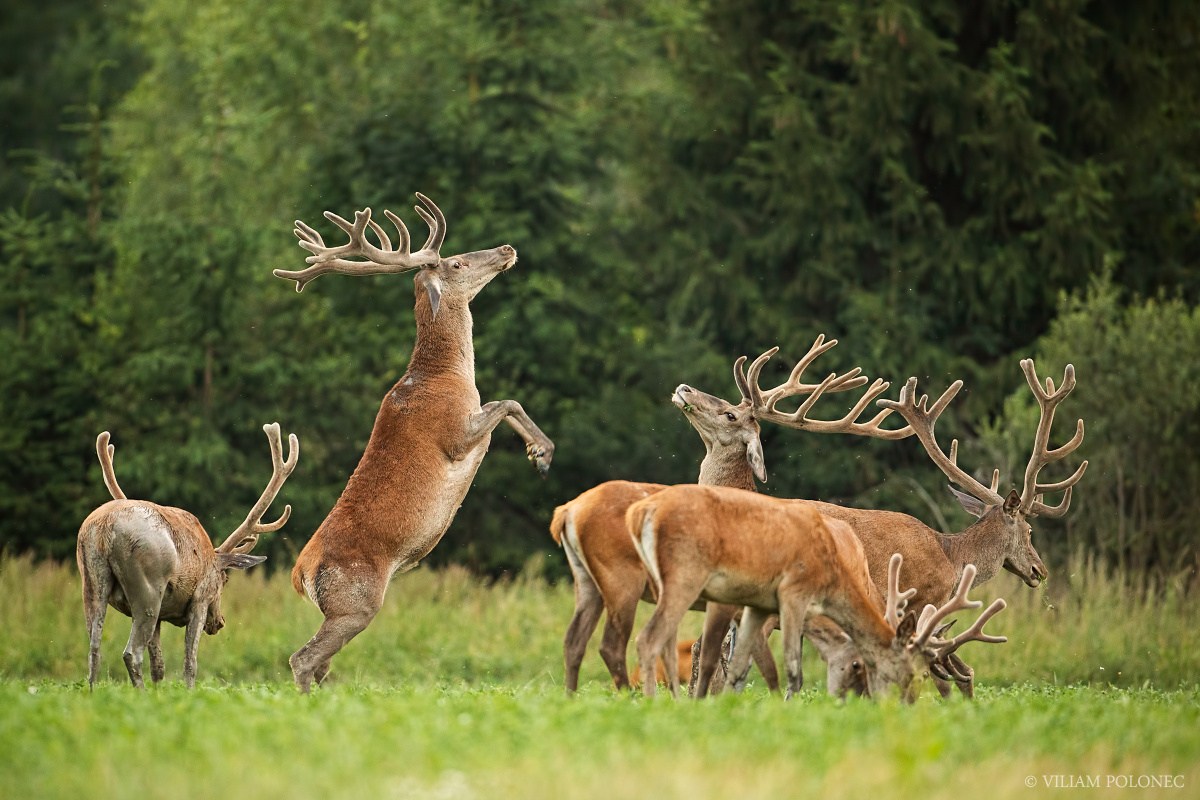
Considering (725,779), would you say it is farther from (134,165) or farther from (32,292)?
(134,165)

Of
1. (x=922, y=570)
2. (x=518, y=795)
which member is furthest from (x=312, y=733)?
(x=922, y=570)

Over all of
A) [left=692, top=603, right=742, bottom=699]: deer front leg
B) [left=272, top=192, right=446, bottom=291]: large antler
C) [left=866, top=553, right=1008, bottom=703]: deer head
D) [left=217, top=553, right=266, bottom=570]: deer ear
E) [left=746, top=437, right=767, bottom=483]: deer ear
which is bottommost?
[left=217, top=553, right=266, bottom=570]: deer ear

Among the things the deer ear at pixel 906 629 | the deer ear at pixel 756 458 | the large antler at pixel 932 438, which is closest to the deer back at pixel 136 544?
the deer ear at pixel 756 458

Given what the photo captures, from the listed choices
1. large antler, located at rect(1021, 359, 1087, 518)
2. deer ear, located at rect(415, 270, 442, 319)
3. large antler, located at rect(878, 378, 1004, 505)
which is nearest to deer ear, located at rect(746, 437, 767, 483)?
large antler, located at rect(878, 378, 1004, 505)

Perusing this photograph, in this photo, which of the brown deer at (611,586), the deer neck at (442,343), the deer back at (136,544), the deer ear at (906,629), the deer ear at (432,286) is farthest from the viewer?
the deer ear at (432,286)

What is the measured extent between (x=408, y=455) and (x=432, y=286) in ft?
5.07

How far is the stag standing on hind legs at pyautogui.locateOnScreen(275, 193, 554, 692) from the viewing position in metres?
11.2

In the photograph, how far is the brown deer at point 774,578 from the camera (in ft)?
30.4

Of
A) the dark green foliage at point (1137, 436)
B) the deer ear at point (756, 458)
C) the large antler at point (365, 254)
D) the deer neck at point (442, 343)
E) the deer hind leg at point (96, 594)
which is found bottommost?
the dark green foliage at point (1137, 436)

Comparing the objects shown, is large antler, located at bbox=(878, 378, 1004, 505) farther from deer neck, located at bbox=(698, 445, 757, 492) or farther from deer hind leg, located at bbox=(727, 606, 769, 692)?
deer hind leg, located at bbox=(727, 606, 769, 692)

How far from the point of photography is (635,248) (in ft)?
93.3

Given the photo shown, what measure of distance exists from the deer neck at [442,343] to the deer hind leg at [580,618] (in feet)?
7.72

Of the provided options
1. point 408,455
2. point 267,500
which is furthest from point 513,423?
point 267,500

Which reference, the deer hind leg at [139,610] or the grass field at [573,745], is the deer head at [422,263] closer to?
the deer hind leg at [139,610]
